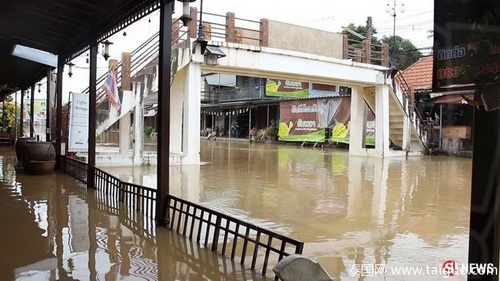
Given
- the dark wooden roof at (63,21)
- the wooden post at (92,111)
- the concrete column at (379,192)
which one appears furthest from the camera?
the wooden post at (92,111)

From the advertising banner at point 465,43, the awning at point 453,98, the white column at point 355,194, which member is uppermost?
the advertising banner at point 465,43

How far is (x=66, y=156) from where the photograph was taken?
38.2 ft

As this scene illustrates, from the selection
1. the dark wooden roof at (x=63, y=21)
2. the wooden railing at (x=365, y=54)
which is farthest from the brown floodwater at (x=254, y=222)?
the wooden railing at (x=365, y=54)

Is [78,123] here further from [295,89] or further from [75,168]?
[295,89]

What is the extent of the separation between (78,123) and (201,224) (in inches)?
288

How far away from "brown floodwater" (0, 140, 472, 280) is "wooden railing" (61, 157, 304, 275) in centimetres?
20

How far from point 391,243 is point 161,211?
121 inches

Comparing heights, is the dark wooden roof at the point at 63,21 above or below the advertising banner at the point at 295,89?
below

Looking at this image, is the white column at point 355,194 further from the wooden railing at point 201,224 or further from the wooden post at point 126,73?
the wooden post at point 126,73

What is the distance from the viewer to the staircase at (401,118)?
19.6 m

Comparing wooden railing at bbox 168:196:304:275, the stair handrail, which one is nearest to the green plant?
the stair handrail

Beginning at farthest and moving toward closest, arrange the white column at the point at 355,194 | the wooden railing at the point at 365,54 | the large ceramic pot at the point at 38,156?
1. the wooden railing at the point at 365,54
2. the large ceramic pot at the point at 38,156
3. the white column at the point at 355,194

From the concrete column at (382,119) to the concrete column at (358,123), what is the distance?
103 cm

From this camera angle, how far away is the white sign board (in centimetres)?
1110
